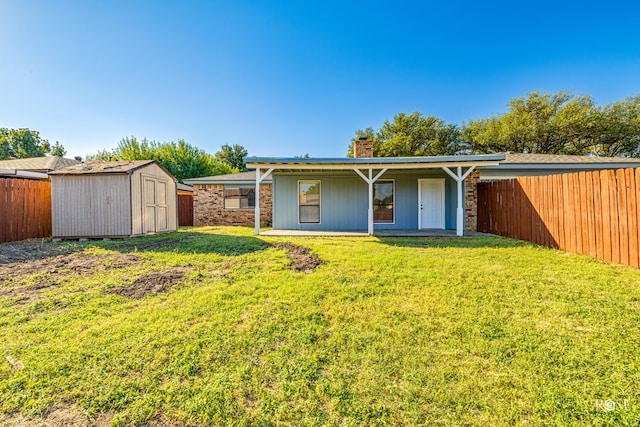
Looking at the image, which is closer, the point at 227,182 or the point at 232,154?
the point at 227,182

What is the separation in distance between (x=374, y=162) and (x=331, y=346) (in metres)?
6.93

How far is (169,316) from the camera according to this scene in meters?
3.01

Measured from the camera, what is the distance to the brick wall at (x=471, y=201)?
10031mm

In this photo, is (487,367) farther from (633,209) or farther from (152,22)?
(152,22)

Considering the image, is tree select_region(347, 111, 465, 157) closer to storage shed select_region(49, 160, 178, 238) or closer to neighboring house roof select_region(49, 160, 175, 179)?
neighboring house roof select_region(49, 160, 175, 179)

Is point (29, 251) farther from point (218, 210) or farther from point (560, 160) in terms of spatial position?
point (560, 160)

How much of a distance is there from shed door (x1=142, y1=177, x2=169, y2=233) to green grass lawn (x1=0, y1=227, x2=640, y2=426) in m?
5.28

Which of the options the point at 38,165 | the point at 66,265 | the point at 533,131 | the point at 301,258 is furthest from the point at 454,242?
the point at 533,131

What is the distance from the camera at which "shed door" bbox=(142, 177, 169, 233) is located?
961cm

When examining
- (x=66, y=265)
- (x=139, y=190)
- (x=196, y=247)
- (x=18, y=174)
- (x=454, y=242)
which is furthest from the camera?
(x=18, y=174)

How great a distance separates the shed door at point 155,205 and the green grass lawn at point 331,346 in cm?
528

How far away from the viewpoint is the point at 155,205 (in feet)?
33.1

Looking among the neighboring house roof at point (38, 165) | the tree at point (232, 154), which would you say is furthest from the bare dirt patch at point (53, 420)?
the tree at point (232, 154)

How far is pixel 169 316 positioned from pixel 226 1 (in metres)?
9.54
